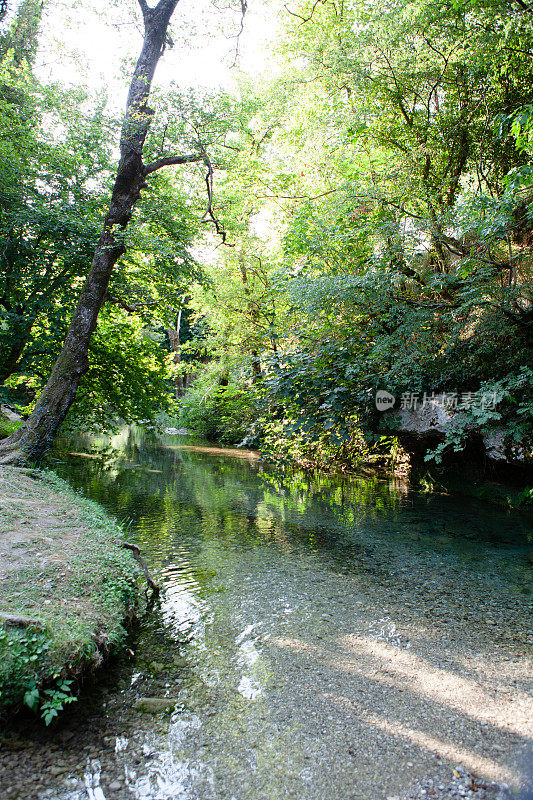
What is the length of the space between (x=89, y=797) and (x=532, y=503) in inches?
310

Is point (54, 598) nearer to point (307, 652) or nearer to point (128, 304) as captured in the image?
point (307, 652)

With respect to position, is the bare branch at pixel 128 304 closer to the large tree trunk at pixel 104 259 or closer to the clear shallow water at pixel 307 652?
the large tree trunk at pixel 104 259

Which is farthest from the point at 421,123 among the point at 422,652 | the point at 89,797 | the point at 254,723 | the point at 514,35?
the point at 89,797

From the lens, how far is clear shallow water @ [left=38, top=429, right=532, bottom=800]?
2.46 meters

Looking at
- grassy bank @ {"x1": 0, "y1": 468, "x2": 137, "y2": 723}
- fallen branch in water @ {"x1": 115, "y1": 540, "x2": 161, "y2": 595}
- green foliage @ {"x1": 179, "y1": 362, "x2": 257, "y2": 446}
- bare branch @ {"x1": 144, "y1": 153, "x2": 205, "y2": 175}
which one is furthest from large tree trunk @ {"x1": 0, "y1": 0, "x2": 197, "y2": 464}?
green foliage @ {"x1": 179, "y1": 362, "x2": 257, "y2": 446}

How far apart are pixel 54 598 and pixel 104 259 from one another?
21.4 ft

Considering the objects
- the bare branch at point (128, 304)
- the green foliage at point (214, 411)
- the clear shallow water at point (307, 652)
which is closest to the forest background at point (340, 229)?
the bare branch at point (128, 304)

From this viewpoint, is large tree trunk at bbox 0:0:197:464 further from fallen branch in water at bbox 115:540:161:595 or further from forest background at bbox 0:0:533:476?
fallen branch in water at bbox 115:540:161:595

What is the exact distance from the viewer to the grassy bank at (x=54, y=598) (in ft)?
8.63

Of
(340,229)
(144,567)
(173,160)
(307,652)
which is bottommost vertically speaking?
(307,652)

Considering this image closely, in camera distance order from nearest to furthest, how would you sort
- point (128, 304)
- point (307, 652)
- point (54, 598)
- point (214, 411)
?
point (54, 598) → point (307, 652) → point (128, 304) → point (214, 411)

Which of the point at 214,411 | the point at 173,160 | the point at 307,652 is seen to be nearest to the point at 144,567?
Answer: the point at 307,652

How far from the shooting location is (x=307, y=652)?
143 inches

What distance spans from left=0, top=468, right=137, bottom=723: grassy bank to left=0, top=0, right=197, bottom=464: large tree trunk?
2455mm
